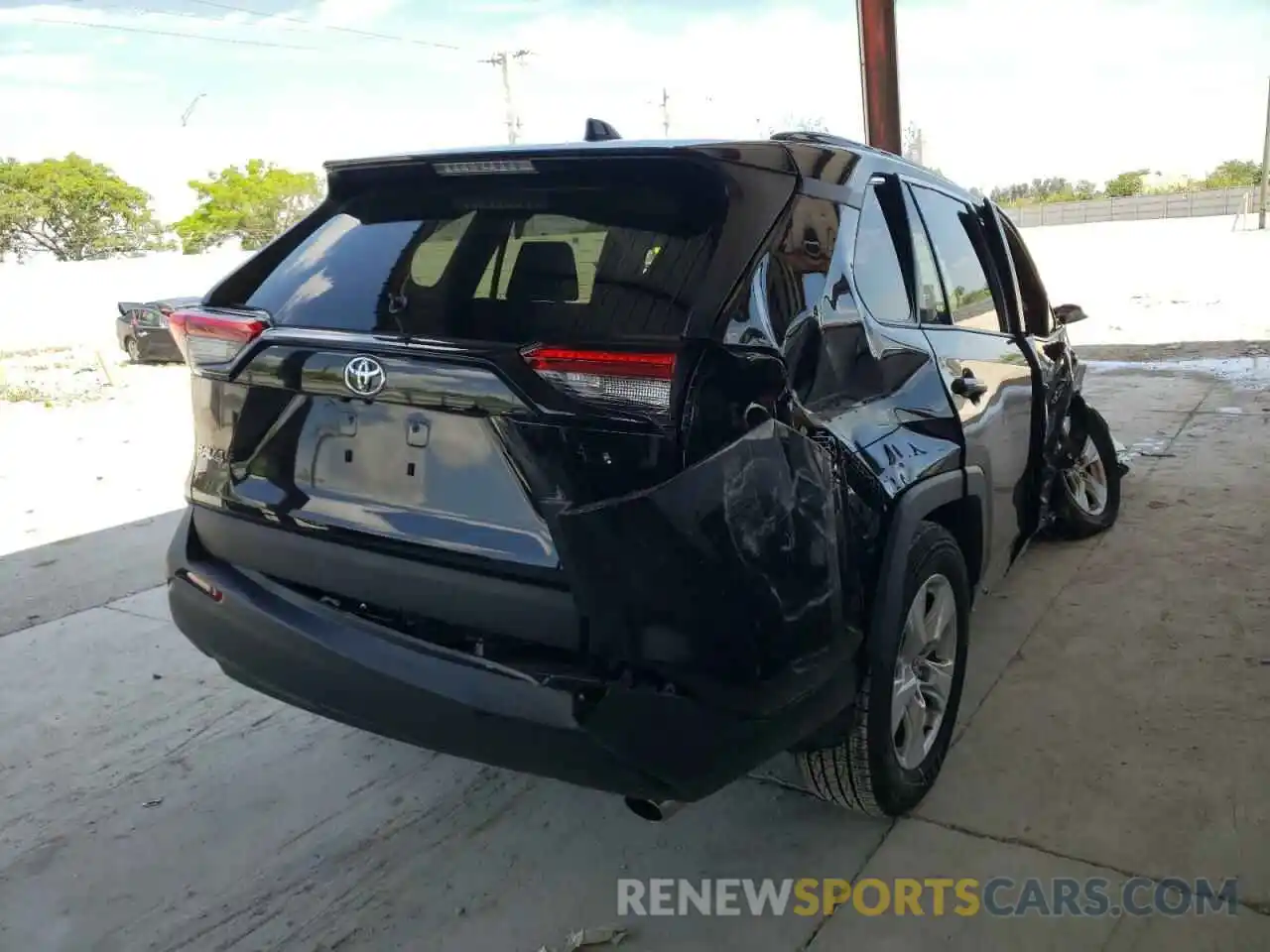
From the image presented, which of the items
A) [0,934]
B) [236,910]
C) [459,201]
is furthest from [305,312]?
[0,934]

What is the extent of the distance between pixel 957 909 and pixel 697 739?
3.25ft

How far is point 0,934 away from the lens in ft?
8.27

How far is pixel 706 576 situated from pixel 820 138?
1.42 m

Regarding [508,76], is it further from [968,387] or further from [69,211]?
[968,387]

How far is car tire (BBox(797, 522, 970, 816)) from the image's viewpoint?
2461mm

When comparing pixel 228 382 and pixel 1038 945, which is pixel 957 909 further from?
pixel 228 382

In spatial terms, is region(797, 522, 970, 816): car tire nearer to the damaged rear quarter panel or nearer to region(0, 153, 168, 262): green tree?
the damaged rear quarter panel

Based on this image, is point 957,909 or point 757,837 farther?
point 757,837

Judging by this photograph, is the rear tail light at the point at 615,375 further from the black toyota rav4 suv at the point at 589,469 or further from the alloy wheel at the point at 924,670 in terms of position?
the alloy wheel at the point at 924,670

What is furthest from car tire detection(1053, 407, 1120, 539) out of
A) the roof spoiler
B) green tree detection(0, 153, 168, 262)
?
green tree detection(0, 153, 168, 262)

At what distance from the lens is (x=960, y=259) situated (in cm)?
351

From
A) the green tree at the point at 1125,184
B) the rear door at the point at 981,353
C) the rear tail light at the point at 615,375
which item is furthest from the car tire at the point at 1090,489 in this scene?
the green tree at the point at 1125,184

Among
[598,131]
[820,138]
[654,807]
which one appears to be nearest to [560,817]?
[654,807]

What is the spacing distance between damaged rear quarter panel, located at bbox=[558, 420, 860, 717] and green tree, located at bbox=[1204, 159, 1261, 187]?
71.5m
